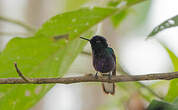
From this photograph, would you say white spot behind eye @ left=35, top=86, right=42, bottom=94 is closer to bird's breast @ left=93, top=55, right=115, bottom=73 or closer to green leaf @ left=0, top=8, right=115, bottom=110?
green leaf @ left=0, top=8, right=115, bottom=110

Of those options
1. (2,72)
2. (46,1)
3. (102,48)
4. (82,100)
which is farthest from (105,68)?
(46,1)

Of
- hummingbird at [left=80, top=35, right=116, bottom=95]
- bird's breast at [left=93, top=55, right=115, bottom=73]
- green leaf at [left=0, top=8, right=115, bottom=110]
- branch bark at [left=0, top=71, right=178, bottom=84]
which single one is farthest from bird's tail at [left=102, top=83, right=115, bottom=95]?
branch bark at [left=0, top=71, right=178, bottom=84]

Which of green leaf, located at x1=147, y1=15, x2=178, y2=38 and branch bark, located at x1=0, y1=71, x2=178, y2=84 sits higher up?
green leaf, located at x1=147, y1=15, x2=178, y2=38

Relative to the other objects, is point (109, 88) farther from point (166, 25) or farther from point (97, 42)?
point (166, 25)

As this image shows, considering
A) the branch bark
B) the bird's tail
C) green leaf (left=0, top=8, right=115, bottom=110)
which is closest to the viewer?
the branch bark

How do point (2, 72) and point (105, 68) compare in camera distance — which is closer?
point (2, 72)

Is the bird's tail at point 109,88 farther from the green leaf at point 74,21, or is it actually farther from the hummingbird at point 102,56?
the green leaf at point 74,21

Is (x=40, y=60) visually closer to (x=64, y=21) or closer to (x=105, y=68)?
(x=64, y=21)

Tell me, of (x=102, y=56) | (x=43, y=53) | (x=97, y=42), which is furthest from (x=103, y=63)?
(x=43, y=53)

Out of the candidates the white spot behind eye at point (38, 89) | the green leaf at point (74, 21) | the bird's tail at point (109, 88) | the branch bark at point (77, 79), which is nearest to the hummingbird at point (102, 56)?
the bird's tail at point (109, 88)
